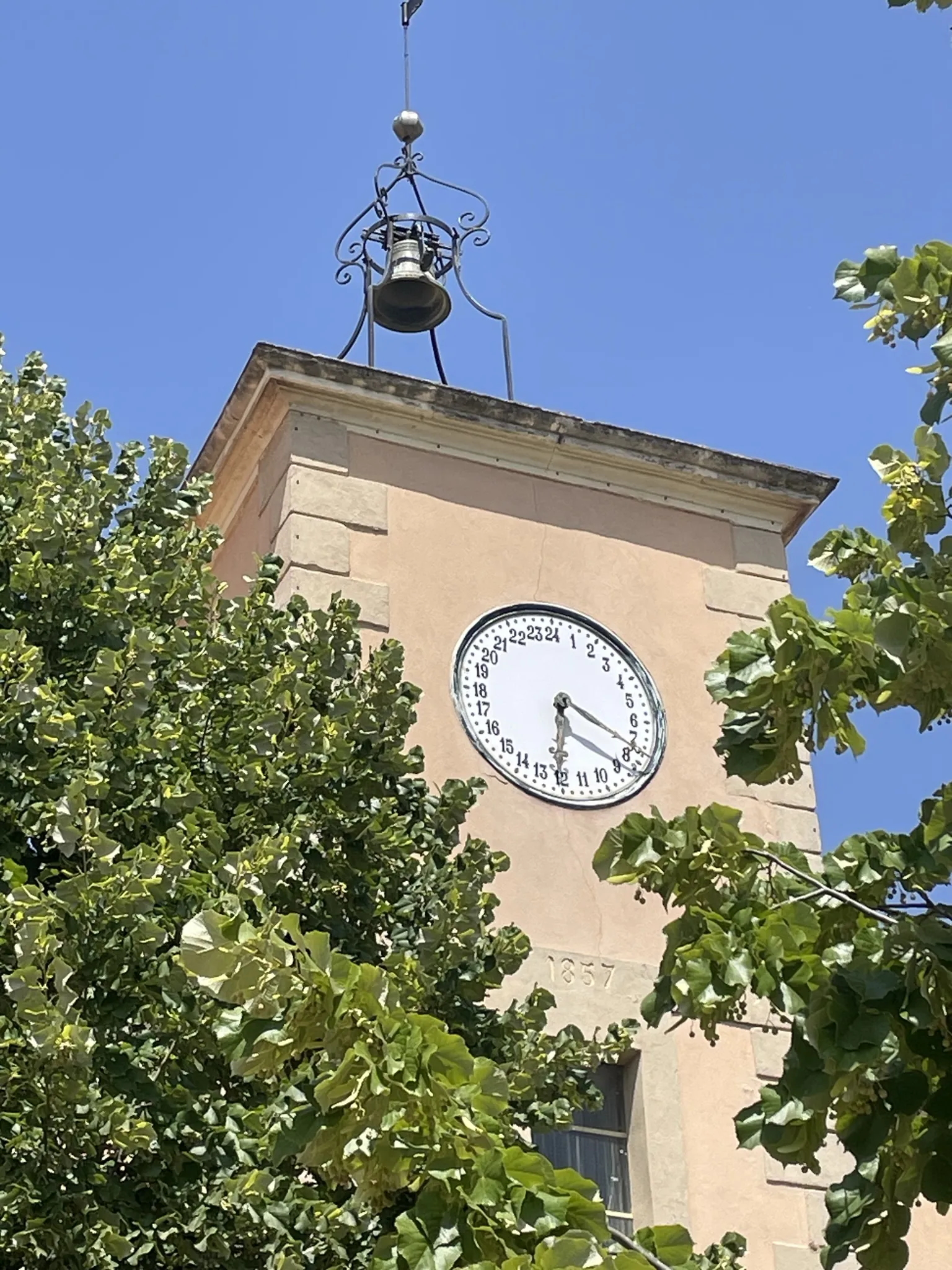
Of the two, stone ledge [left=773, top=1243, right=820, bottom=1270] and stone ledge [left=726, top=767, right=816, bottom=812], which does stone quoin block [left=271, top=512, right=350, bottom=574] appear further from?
stone ledge [left=773, top=1243, right=820, bottom=1270]

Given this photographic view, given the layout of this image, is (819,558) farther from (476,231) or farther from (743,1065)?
(476,231)

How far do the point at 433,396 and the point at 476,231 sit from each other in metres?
2.36

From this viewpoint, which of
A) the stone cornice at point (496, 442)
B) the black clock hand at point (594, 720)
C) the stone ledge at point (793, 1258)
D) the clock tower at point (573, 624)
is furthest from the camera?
the stone cornice at point (496, 442)

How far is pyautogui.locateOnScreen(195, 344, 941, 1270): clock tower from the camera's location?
420 inches

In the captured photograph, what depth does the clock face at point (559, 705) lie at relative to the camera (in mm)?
11383

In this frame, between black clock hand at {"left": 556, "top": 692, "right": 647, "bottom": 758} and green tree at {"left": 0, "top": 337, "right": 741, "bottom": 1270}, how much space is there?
3.12 meters

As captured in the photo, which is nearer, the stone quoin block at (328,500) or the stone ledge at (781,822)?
the stone quoin block at (328,500)

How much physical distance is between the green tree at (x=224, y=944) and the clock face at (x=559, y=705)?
9.22 ft

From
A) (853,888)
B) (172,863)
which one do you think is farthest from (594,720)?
(853,888)

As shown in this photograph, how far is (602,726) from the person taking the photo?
1167cm

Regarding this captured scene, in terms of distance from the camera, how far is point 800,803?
39.7 ft

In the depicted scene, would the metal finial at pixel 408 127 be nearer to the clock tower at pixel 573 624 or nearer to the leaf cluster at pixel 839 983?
the clock tower at pixel 573 624

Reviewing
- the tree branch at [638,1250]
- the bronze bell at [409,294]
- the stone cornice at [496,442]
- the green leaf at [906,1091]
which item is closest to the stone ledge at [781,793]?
the stone cornice at [496,442]

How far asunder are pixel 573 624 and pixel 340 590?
148cm
